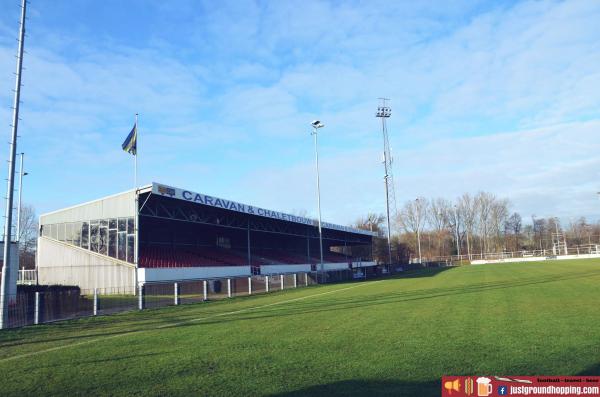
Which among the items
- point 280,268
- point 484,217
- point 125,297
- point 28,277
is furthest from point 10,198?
point 484,217

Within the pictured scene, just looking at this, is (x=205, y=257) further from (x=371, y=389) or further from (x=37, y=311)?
(x=371, y=389)

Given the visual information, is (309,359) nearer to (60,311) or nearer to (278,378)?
(278,378)

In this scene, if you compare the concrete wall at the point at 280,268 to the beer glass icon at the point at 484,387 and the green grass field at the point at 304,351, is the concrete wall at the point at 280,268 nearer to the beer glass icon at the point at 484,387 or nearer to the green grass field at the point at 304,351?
the green grass field at the point at 304,351

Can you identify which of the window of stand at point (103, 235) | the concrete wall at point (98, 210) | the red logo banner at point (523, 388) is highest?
the concrete wall at point (98, 210)

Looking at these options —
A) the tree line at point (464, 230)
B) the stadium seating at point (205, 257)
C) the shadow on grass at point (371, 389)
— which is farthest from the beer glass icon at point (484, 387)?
the tree line at point (464, 230)

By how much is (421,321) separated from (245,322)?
5.35m

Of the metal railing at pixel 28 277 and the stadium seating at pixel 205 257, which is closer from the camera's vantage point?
the stadium seating at pixel 205 257

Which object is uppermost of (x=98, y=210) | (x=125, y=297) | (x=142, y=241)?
(x=98, y=210)

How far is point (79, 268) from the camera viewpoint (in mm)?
33312

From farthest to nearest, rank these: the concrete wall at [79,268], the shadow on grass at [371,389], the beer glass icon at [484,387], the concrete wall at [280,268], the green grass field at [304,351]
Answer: the concrete wall at [280,268] → the concrete wall at [79,268] → the green grass field at [304,351] → the shadow on grass at [371,389] → the beer glass icon at [484,387]

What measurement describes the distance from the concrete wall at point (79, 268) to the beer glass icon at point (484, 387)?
28.5m

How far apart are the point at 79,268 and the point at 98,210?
4296 mm

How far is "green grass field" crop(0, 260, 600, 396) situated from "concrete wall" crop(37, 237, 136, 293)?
15782 mm

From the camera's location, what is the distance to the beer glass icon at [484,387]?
4.82 meters
